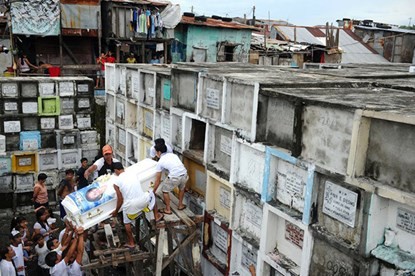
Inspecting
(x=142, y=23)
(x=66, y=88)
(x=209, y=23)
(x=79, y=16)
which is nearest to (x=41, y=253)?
(x=66, y=88)

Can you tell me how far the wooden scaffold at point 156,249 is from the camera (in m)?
6.91

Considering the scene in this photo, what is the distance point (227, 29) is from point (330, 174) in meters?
18.7

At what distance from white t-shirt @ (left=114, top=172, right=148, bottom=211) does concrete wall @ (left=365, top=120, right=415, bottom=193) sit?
135 inches

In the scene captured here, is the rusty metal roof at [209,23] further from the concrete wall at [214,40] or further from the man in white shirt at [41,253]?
the man in white shirt at [41,253]

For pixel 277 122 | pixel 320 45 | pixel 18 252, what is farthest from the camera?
pixel 320 45

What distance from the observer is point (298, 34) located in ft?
96.5

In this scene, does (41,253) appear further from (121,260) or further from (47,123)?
(47,123)

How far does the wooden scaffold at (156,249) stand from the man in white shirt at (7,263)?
1097 millimetres

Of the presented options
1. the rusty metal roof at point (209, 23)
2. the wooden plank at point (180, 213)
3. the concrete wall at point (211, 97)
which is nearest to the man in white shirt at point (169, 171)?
the wooden plank at point (180, 213)

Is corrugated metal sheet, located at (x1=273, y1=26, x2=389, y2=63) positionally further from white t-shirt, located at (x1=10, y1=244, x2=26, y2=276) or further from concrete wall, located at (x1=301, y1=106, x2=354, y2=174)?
white t-shirt, located at (x1=10, y1=244, x2=26, y2=276)

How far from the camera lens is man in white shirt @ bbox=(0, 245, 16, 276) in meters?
6.80

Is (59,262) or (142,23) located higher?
(142,23)

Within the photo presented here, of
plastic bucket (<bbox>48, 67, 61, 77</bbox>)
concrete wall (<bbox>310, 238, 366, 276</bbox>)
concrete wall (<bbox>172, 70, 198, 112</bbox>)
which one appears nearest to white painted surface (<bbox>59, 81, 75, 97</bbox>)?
concrete wall (<bbox>172, 70, 198, 112</bbox>)

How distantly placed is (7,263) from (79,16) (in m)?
12.1
